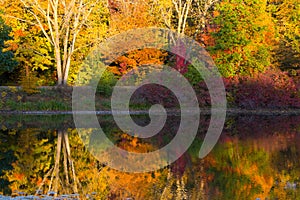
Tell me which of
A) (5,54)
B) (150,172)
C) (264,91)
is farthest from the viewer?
(264,91)

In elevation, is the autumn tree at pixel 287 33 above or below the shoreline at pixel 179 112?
above

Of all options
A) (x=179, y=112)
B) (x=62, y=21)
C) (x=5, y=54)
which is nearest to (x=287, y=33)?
(x=179, y=112)

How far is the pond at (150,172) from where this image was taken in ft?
38.8

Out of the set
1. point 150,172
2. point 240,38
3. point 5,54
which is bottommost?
point 150,172

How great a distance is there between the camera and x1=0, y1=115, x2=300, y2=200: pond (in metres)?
11.8

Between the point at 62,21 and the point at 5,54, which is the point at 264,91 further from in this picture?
the point at 5,54

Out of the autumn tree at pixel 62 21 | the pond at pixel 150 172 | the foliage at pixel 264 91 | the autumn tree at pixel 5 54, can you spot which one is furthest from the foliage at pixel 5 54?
the foliage at pixel 264 91

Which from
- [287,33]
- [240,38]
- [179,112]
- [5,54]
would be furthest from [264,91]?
[5,54]

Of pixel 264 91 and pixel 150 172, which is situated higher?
pixel 264 91

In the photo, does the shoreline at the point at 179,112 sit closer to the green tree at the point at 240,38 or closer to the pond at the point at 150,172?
the green tree at the point at 240,38

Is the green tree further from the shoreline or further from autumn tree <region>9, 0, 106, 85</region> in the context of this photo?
autumn tree <region>9, 0, 106, 85</region>

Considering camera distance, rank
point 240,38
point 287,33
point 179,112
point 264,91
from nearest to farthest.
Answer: point 179,112
point 240,38
point 264,91
point 287,33

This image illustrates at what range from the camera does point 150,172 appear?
1449 centimetres

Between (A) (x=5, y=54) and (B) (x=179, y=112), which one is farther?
(A) (x=5, y=54)
